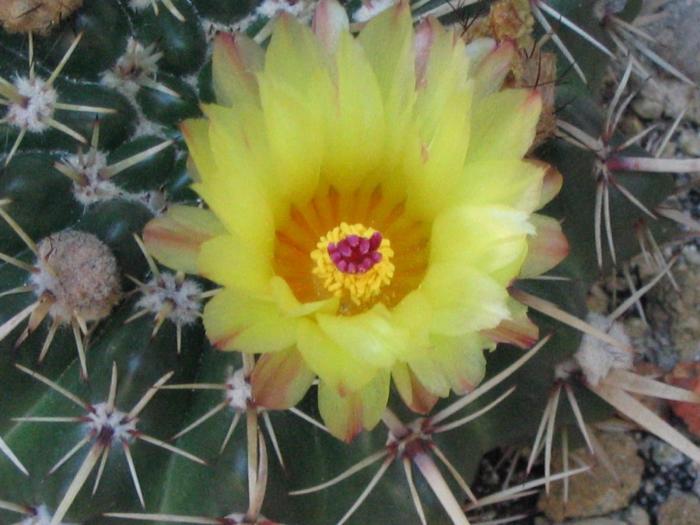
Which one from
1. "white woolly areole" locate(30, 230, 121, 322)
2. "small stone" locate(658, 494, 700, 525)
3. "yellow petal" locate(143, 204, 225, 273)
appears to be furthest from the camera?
"small stone" locate(658, 494, 700, 525)

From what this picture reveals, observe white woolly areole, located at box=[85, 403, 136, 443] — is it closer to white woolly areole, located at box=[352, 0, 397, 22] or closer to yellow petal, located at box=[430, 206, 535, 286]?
yellow petal, located at box=[430, 206, 535, 286]

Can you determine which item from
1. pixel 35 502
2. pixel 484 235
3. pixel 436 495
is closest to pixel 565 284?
pixel 436 495

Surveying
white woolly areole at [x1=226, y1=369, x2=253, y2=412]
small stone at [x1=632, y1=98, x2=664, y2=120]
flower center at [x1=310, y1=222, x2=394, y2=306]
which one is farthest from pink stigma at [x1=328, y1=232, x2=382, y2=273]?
small stone at [x1=632, y1=98, x2=664, y2=120]

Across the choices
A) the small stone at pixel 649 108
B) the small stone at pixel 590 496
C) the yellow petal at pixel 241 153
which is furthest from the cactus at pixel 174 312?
the small stone at pixel 649 108

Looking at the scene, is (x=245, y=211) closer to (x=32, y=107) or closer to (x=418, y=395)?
(x=418, y=395)

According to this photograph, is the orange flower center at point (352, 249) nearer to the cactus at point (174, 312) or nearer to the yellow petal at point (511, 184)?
the cactus at point (174, 312)

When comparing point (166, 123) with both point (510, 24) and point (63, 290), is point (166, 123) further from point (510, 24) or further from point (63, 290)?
point (510, 24)
